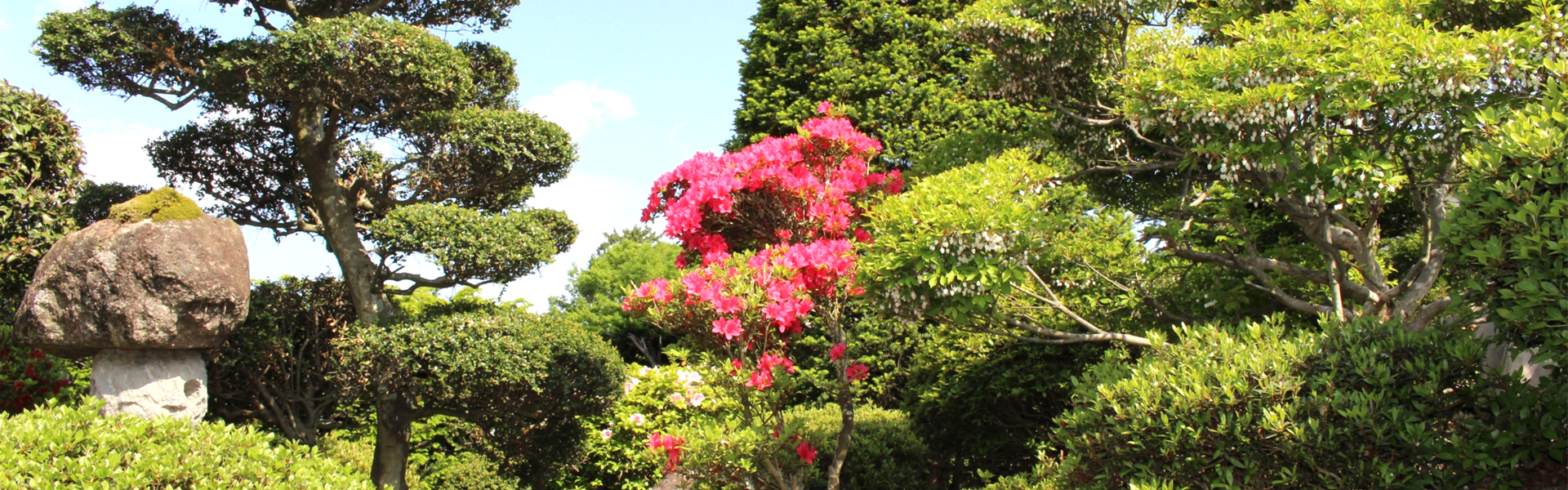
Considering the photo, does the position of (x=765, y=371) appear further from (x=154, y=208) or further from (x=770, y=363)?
(x=154, y=208)

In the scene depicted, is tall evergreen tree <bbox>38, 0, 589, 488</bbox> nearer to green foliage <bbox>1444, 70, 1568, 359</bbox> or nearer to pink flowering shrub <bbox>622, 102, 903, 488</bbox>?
pink flowering shrub <bbox>622, 102, 903, 488</bbox>

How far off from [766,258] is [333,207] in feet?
20.6

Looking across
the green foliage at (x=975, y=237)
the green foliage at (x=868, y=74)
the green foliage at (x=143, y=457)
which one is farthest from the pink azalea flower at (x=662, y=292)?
the green foliage at (x=868, y=74)

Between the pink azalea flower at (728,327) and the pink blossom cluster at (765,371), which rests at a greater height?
the pink azalea flower at (728,327)

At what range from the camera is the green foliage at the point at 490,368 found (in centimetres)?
876

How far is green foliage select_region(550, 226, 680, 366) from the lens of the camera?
2405 cm

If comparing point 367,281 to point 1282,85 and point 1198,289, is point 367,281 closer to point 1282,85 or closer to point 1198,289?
point 1198,289

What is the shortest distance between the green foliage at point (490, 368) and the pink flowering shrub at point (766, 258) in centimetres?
297

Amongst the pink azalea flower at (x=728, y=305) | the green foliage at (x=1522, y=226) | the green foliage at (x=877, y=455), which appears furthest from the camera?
the green foliage at (x=877, y=455)

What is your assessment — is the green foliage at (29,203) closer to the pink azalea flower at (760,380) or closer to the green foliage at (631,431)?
A: the green foliage at (631,431)

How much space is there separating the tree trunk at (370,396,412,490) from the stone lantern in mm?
2396

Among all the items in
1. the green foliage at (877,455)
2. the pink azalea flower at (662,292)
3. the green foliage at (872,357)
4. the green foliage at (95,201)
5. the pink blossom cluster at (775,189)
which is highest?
the green foliage at (95,201)

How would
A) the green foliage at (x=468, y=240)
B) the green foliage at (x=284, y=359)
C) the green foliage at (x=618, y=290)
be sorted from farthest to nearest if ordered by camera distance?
the green foliage at (x=618, y=290), the green foliage at (x=284, y=359), the green foliage at (x=468, y=240)

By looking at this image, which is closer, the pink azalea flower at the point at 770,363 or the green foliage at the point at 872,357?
the pink azalea flower at the point at 770,363
